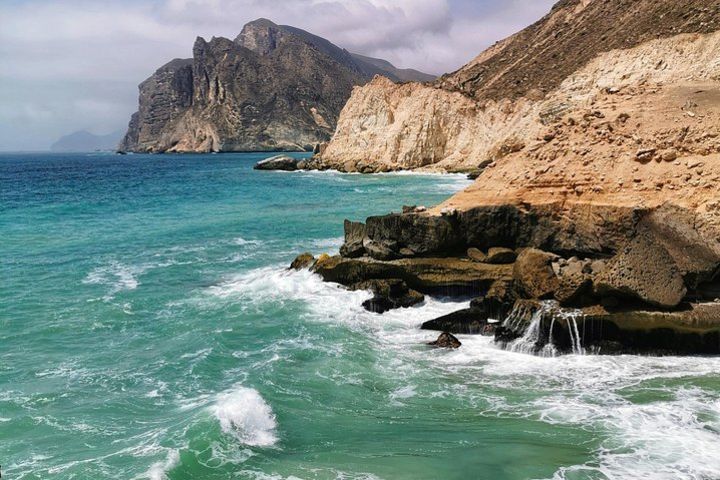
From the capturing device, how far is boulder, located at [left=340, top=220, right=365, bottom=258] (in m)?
18.6

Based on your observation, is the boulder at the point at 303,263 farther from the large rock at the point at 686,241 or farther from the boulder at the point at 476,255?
the large rock at the point at 686,241

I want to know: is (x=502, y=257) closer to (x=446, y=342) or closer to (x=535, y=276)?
(x=535, y=276)

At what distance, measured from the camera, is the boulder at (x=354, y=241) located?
18.6 metres

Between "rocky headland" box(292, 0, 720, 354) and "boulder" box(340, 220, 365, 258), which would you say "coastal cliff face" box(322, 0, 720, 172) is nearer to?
"rocky headland" box(292, 0, 720, 354)

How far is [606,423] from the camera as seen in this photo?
30.6 feet

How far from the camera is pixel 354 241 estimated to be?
19031 mm

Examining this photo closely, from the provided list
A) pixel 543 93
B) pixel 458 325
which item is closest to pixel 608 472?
pixel 458 325

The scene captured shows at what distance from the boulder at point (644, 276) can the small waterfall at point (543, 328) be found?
997 millimetres

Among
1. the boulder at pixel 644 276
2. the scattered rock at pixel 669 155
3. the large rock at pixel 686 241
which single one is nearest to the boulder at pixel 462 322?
the boulder at pixel 644 276

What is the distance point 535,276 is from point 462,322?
6.98 feet

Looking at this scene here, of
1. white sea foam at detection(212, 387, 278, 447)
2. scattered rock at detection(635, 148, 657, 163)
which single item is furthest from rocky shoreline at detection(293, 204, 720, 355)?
white sea foam at detection(212, 387, 278, 447)

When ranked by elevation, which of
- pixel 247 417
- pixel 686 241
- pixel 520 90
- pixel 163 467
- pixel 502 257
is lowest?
pixel 163 467

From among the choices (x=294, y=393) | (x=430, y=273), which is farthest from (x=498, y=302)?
(x=294, y=393)

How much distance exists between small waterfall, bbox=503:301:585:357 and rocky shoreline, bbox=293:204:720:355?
0.02 metres
